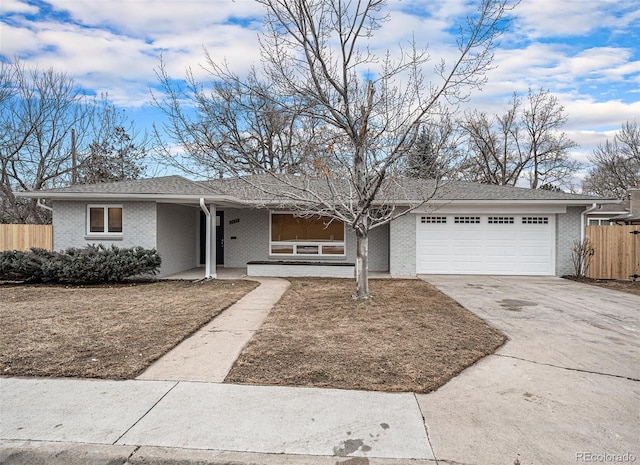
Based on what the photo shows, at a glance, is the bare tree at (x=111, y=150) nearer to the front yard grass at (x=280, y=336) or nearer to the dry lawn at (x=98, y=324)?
the dry lawn at (x=98, y=324)

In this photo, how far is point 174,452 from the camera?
2939mm

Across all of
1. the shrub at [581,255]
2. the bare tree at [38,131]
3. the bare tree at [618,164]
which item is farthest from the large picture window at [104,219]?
the bare tree at [618,164]

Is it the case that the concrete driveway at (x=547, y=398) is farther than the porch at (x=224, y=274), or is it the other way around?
the porch at (x=224, y=274)

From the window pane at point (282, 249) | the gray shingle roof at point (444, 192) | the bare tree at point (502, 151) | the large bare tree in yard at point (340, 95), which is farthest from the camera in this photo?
the bare tree at point (502, 151)

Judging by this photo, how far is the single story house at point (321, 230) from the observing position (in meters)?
12.4

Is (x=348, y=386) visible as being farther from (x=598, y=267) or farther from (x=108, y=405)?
(x=598, y=267)

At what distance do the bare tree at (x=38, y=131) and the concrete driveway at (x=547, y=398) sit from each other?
78.3ft

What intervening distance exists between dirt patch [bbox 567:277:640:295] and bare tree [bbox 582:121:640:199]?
20.9 metres

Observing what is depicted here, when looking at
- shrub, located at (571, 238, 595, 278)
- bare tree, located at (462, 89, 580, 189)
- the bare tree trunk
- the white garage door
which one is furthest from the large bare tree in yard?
bare tree, located at (462, 89, 580, 189)

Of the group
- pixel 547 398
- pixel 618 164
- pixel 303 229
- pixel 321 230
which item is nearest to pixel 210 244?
pixel 303 229

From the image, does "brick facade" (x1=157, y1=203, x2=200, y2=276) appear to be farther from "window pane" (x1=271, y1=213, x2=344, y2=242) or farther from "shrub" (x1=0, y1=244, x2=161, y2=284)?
"window pane" (x1=271, y1=213, x2=344, y2=242)

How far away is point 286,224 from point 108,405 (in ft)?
37.2

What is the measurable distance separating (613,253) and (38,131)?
2670cm

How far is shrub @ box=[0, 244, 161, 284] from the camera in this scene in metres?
10.9
